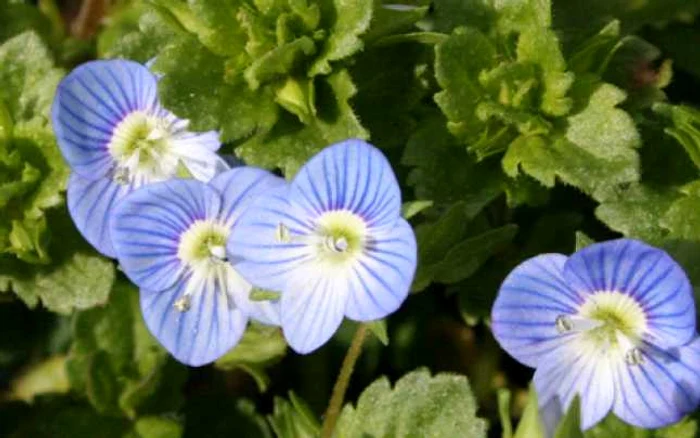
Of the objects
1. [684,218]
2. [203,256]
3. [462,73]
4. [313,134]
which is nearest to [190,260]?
[203,256]

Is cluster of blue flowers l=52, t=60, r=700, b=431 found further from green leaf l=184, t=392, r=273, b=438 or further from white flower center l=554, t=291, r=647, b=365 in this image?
green leaf l=184, t=392, r=273, b=438

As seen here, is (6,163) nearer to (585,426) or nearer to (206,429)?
(206,429)

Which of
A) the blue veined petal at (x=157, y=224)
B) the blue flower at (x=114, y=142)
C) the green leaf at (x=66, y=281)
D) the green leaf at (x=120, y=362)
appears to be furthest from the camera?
the green leaf at (x=120, y=362)

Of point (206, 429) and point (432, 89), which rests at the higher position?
point (432, 89)

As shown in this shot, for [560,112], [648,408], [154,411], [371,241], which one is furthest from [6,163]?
[648,408]

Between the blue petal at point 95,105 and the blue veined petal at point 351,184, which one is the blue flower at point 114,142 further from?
the blue veined petal at point 351,184

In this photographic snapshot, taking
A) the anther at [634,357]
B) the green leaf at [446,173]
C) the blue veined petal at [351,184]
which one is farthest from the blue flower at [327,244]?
the anther at [634,357]
